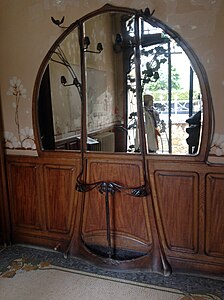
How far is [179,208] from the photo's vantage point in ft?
7.55

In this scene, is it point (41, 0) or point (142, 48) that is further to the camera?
point (41, 0)

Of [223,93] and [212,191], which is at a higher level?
[223,93]

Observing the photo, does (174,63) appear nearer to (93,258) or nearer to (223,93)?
(223,93)

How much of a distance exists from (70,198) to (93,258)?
20.3 inches

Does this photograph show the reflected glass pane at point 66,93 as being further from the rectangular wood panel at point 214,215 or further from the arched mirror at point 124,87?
the rectangular wood panel at point 214,215

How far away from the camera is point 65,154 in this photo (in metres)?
2.56

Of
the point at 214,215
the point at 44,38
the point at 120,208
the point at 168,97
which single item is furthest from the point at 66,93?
the point at 214,215

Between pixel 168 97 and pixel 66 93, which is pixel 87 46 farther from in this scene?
pixel 168 97

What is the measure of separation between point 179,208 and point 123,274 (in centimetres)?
66

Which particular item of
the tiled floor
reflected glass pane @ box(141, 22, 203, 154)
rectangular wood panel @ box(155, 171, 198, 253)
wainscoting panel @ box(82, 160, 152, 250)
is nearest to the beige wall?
reflected glass pane @ box(141, 22, 203, 154)

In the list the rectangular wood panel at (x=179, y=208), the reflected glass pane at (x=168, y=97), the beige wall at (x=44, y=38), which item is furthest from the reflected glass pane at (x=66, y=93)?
the rectangular wood panel at (x=179, y=208)

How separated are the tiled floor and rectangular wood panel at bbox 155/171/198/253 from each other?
0.70ft

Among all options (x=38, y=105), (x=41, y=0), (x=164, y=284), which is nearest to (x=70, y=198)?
(x=38, y=105)

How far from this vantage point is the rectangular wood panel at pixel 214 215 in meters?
2.17
